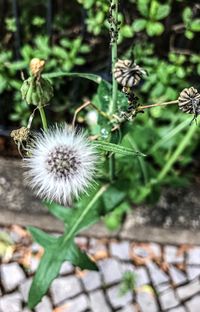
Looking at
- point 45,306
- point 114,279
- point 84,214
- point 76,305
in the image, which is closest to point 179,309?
point 114,279

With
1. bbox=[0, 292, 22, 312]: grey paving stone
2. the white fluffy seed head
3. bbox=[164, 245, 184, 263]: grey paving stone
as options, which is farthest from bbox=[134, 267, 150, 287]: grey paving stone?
the white fluffy seed head

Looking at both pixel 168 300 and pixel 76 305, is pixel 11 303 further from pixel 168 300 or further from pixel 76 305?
pixel 168 300

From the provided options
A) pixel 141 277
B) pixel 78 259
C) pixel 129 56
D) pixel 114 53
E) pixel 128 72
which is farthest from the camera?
pixel 141 277

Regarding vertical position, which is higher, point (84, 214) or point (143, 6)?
point (143, 6)

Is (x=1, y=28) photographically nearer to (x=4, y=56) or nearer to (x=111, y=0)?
(x=4, y=56)

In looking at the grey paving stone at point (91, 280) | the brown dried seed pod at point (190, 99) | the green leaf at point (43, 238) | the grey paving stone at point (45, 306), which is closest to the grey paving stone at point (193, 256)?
the grey paving stone at point (91, 280)

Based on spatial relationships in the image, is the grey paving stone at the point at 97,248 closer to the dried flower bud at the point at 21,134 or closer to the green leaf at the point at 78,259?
the green leaf at the point at 78,259

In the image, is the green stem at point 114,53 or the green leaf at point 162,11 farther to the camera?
the green leaf at point 162,11

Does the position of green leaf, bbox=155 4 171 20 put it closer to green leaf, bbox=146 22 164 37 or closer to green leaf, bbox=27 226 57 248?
green leaf, bbox=146 22 164 37
